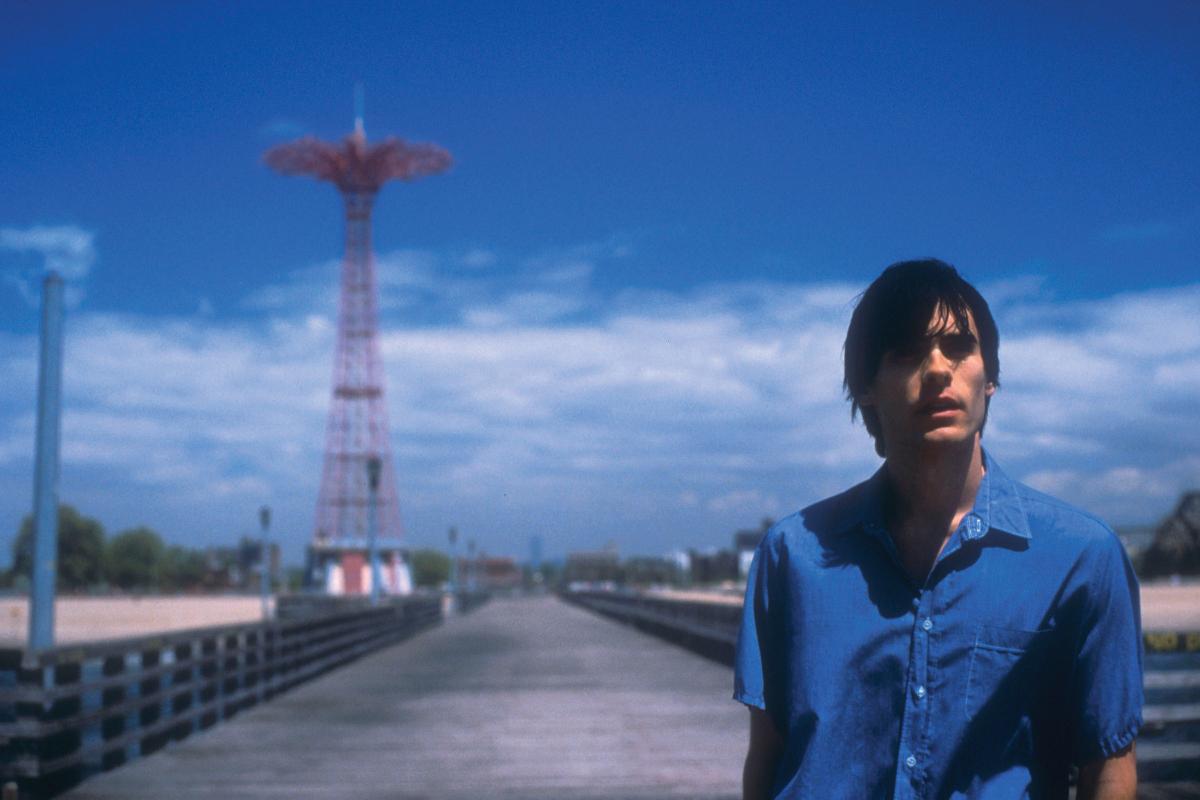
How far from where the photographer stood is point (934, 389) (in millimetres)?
2008

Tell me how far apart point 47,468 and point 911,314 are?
27.4 feet

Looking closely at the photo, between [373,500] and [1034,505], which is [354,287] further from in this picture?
[1034,505]

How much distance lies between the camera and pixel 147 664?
9.68 m

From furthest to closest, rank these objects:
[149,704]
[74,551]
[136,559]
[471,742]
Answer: [136,559], [74,551], [471,742], [149,704]

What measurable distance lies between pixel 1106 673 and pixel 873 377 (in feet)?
1.87

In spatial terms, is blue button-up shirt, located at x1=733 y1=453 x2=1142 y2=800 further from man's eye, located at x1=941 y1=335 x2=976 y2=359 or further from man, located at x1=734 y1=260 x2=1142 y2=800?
man's eye, located at x1=941 y1=335 x2=976 y2=359

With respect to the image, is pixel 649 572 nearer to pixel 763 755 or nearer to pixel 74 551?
pixel 74 551

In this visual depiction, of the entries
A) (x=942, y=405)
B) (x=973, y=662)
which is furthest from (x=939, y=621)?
(x=942, y=405)

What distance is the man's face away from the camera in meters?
2.01

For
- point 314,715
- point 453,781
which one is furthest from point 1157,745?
point 314,715

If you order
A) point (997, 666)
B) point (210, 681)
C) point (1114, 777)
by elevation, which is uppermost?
point (997, 666)

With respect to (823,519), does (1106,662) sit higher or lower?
lower

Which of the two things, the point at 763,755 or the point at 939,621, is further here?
the point at 763,755

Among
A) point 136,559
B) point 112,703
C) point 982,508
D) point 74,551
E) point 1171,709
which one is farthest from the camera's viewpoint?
point 136,559
